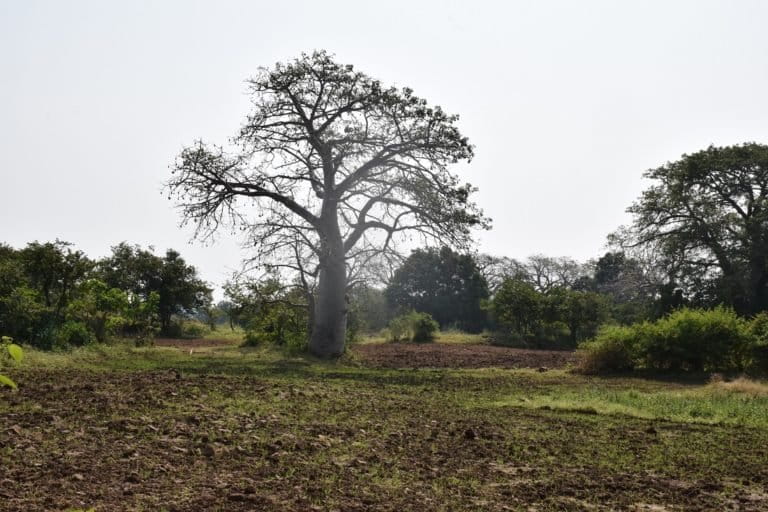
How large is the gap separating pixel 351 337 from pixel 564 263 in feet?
135

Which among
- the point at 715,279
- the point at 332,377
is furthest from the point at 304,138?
the point at 715,279

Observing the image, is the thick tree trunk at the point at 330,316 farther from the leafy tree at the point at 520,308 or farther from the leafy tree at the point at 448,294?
the leafy tree at the point at 448,294

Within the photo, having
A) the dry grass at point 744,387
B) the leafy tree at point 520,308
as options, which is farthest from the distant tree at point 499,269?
the dry grass at point 744,387

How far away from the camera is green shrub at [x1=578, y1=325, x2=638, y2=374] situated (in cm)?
1535

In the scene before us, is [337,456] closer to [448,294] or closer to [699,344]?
[699,344]

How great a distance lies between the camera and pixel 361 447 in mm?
5953

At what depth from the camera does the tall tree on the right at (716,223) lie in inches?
1057

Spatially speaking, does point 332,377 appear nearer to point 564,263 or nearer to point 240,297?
point 240,297

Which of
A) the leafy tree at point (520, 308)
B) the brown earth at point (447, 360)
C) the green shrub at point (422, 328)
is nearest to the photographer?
the brown earth at point (447, 360)

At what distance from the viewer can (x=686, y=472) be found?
17.8 feet

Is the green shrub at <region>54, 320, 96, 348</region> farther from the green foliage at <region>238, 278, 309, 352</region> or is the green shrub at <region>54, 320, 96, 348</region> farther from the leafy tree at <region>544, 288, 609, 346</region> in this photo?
the leafy tree at <region>544, 288, 609, 346</region>

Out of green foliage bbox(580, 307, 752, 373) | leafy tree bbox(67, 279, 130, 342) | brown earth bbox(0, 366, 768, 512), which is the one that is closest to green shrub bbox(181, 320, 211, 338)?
leafy tree bbox(67, 279, 130, 342)

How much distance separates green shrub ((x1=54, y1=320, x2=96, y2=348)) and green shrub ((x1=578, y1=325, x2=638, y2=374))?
10952 mm

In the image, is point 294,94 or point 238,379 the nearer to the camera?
point 238,379
